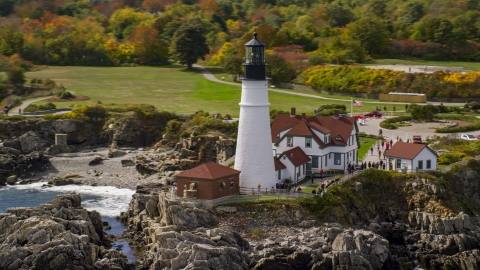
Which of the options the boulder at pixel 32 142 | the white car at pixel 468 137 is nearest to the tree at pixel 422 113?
the white car at pixel 468 137

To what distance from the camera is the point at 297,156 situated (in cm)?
4962

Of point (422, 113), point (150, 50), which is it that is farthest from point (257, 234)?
point (150, 50)

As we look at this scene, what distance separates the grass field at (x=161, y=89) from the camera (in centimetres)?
7831

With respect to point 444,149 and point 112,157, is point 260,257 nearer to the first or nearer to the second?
point 444,149

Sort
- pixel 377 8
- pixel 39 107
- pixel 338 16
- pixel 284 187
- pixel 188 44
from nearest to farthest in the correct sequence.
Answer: pixel 284 187
pixel 39 107
pixel 188 44
pixel 338 16
pixel 377 8

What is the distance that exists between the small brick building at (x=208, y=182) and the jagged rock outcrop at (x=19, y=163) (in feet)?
67.5

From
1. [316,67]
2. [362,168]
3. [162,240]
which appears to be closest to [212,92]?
[316,67]

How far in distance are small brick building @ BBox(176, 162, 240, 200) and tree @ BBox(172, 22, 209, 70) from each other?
5632cm

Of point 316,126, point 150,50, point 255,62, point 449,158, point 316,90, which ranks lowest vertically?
point 449,158

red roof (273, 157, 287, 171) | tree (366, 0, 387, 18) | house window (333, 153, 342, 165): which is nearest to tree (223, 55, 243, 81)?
house window (333, 153, 342, 165)

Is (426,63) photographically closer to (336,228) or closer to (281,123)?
(281,123)

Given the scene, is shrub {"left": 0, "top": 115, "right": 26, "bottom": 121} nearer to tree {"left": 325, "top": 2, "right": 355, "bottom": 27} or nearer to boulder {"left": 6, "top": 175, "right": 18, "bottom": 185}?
boulder {"left": 6, "top": 175, "right": 18, "bottom": 185}

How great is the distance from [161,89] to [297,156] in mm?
40173

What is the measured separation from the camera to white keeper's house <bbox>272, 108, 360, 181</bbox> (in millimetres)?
49312
